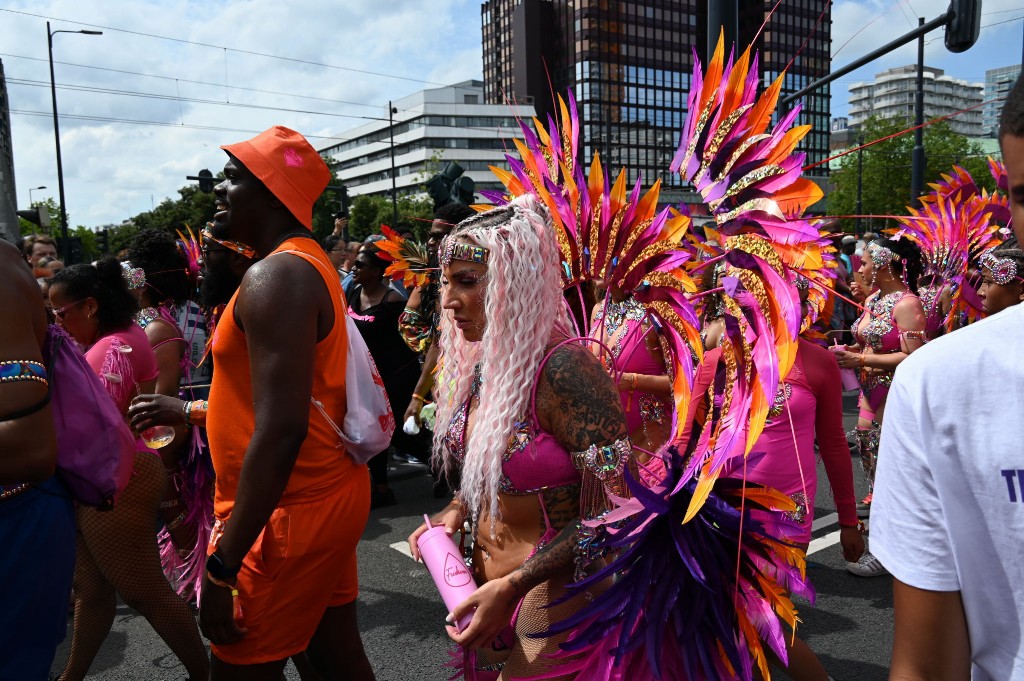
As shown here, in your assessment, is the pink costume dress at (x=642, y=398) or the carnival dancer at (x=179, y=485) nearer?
the pink costume dress at (x=642, y=398)

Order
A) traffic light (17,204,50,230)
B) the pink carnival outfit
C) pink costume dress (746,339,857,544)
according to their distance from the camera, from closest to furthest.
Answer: pink costume dress (746,339,857,544), the pink carnival outfit, traffic light (17,204,50,230)

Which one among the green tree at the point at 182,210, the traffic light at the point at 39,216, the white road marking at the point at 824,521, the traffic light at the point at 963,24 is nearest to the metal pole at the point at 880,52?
the traffic light at the point at 963,24

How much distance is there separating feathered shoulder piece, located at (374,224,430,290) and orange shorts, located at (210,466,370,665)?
10.8 feet

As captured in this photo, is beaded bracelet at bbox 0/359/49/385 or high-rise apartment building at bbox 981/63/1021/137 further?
beaded bracelet at bbox 0/359/49/385

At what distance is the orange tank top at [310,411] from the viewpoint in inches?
75.5

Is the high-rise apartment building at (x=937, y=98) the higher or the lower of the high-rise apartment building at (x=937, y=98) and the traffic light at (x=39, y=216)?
the higher

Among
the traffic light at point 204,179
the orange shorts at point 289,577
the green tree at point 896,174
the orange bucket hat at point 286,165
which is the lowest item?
the orange shorts at point 289,577

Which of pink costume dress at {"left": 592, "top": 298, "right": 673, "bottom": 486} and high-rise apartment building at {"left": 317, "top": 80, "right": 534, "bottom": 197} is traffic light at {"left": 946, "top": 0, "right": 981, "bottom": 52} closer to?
pink costume dress at {"left": 592, "top": 298, "right": 673, "bottom": 486}

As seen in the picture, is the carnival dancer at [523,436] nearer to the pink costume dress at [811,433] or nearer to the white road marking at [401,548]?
the pink costume dress at [811,433]

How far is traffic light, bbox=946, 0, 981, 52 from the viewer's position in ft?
11.6

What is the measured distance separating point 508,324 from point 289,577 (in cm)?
87

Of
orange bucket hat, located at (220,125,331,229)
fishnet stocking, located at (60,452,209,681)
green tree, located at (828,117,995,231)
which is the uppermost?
green tree, located at (828,117,995,231)

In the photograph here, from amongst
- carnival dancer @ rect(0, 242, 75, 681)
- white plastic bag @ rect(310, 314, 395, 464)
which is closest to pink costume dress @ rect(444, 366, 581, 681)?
white plastic bag @ rect(310, 314, 395, 464)

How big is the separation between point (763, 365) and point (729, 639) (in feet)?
2.23
